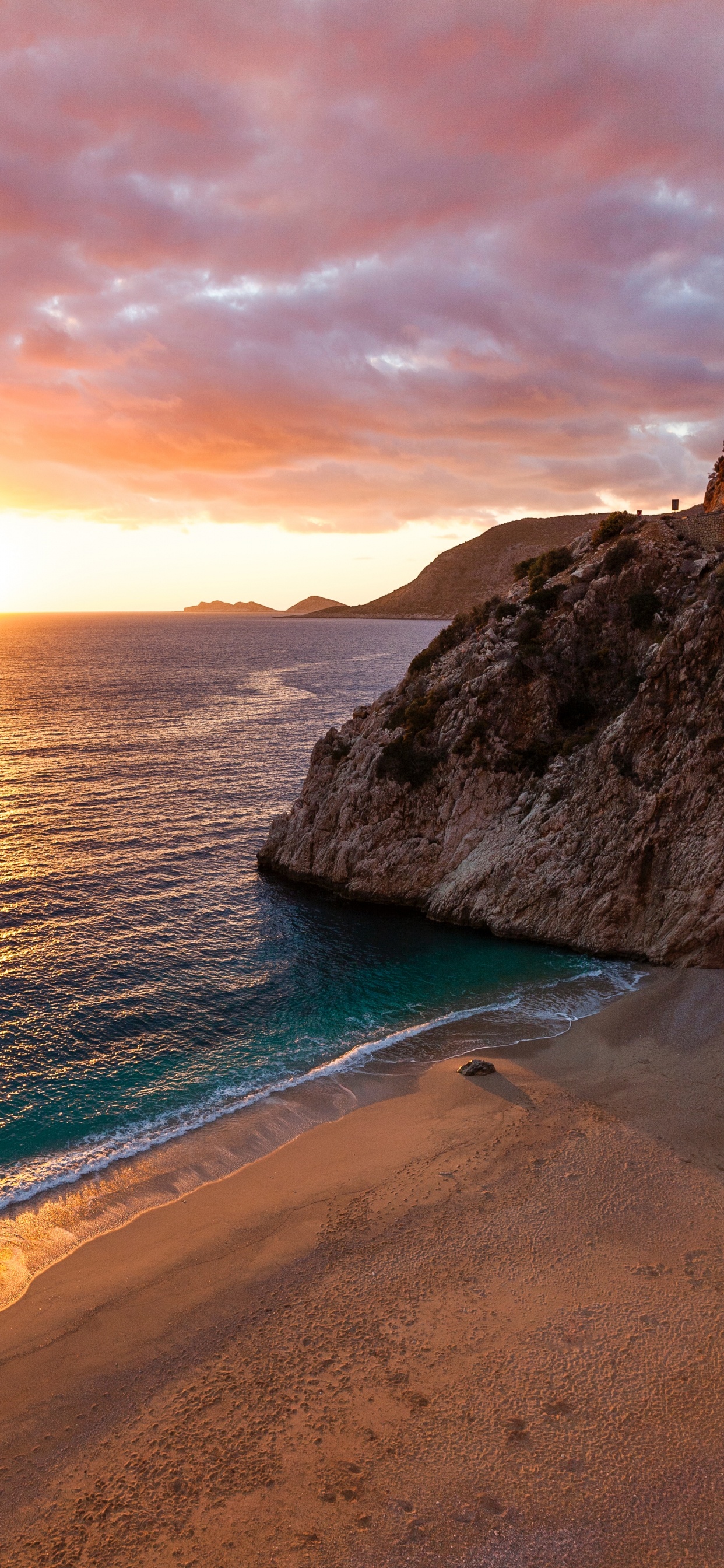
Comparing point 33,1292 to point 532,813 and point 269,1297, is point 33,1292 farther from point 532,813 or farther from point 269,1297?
point 532,813

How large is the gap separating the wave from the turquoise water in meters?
0.07

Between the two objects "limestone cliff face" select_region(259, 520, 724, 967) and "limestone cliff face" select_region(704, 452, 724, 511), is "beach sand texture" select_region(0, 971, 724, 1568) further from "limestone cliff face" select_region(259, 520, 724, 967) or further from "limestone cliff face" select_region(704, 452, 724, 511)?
"limestone cliff face" select_region(704, 452, 724, 511)

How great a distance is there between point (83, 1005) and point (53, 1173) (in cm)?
907

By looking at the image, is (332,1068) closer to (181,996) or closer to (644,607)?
(181,996)

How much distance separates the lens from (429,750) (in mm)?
41000

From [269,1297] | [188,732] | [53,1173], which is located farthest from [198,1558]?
[188,732]

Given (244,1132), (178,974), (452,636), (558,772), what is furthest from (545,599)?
(244,1132)

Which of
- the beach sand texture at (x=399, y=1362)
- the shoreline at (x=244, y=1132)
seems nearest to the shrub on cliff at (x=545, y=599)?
the shoreline at (x=244, y=1132)

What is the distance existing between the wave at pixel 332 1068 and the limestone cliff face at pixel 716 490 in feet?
97.7

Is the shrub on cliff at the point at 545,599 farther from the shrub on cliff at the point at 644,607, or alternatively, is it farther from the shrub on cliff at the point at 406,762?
the shrub on cliff at the point at 406,762

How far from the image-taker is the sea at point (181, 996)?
20.7 m

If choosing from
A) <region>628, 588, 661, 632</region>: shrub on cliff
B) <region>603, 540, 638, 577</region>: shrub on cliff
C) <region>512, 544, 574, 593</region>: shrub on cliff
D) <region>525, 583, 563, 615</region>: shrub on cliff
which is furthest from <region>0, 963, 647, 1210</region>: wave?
<region>512, 544, 574, 593</region>: shrub on cliff

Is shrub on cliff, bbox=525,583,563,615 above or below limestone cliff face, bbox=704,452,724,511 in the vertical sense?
below

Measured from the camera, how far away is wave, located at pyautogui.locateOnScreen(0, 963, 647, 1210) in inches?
792
